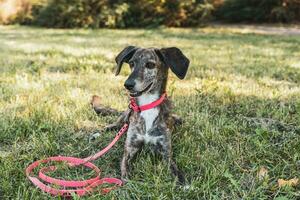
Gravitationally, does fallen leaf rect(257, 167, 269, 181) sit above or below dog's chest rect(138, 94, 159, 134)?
below

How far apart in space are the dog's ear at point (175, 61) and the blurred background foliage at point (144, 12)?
45.8 feet

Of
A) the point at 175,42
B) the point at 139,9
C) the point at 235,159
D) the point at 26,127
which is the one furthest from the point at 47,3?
the point at 235,159

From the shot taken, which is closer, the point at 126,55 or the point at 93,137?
the point at 126,55

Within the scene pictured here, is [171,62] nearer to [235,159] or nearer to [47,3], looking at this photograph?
[235,159]

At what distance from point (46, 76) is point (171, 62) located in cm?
393

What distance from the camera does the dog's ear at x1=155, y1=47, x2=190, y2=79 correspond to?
13.5 feet

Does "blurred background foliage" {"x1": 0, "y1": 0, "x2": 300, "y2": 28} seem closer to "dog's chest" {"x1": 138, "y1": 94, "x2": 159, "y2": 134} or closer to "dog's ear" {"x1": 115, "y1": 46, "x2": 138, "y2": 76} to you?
"dog's ear" {"x1": 115, "y1": 46, "x2": 138, "y2": 76}

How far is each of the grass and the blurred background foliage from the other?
327 inches

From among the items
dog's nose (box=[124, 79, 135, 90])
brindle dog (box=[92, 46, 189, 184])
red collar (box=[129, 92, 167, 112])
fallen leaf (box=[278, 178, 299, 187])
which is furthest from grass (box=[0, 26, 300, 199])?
dog's nose (box=[124, 79, 135, 90])

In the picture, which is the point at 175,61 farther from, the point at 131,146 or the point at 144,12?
the point at 144,12

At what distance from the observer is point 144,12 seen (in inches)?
728

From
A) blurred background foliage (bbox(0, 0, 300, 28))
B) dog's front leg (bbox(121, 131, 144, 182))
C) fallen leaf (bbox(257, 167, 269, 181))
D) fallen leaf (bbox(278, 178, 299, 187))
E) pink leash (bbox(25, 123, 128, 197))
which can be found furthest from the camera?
blurred background foliage (bbox(0, 0, 300, 28))

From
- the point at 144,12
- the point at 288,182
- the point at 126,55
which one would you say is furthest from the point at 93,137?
the point at 144,12

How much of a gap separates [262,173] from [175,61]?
118cm
